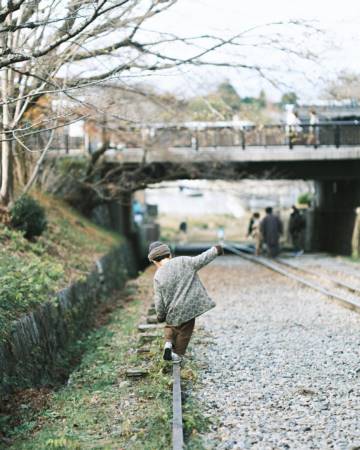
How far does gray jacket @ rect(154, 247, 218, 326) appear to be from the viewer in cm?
791

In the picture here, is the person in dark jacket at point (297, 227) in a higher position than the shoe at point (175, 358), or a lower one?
lower

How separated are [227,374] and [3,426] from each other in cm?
248

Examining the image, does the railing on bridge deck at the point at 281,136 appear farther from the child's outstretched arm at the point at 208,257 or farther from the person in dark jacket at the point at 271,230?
the child's outstretched arm at the point at 208,257

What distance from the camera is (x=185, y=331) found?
8.12m

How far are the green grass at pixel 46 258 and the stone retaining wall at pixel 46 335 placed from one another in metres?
0.16

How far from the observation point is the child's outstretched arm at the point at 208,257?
7.77 meters

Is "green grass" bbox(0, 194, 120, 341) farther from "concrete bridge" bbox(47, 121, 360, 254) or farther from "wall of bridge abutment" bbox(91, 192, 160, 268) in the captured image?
"wall of bridge abutment" bbox(91, 192, 160, 268)

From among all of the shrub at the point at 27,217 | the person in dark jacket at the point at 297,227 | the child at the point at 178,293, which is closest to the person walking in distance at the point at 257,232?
the person in dark jacket at the point at 297,227

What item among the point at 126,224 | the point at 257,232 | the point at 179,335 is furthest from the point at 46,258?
the point at 126,224

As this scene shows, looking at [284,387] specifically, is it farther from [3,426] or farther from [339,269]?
[339,269]

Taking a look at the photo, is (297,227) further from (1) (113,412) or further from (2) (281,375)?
(1) (113,412)

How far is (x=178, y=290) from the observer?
793 centimetres

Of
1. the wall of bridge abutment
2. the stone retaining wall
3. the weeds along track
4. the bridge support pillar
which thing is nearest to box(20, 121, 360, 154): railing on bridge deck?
the bridge support pillar

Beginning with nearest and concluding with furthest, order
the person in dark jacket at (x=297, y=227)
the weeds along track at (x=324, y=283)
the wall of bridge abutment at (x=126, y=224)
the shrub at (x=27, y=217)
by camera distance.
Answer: the weeds along track at (x=324, y=283)
the shrub at (x=27, y=217)
the wall of bridge abutment at (x=126, y=224)
the person in dark jacket at (x=297, y=227)
